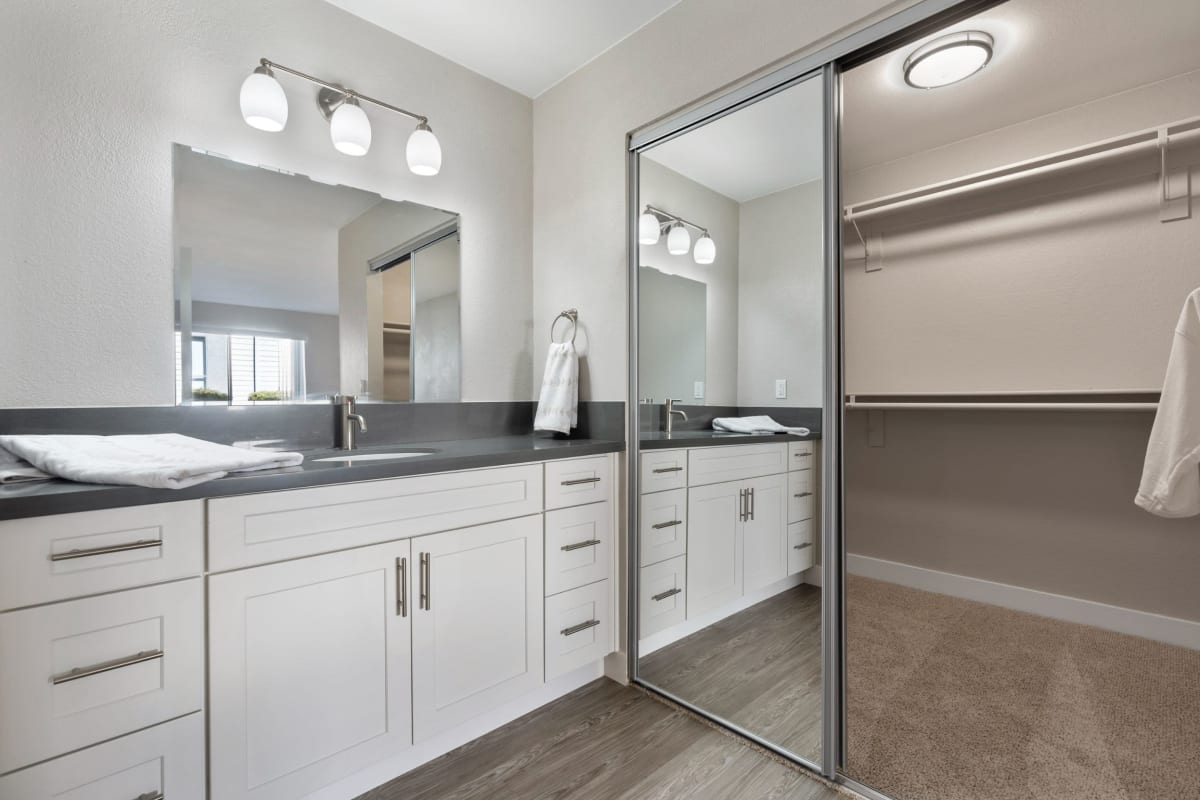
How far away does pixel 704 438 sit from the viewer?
191cm

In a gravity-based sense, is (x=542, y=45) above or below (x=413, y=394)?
above

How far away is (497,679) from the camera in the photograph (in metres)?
1.69

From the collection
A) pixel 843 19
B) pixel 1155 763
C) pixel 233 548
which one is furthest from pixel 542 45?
pixel 1155 763

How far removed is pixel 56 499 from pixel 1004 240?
89.0 inches

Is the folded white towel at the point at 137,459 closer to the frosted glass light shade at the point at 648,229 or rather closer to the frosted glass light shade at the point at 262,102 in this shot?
the frosted glass light shade at the point at 262,102

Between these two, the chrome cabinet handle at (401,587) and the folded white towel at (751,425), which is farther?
the folded white towel at (751,425)

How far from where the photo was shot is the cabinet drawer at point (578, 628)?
1863 millimetres

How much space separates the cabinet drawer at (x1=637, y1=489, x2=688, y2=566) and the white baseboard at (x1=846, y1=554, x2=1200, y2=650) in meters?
0.60

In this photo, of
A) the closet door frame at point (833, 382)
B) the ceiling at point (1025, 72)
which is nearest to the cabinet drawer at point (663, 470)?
the closet door frame at point (833, 382)

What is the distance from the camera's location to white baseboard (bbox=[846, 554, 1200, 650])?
1.26 metres

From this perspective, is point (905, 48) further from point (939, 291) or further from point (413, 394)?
point (413, 394)

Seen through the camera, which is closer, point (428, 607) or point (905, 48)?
point (905, 48)

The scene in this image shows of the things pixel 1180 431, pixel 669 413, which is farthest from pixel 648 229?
pixel 1180 431

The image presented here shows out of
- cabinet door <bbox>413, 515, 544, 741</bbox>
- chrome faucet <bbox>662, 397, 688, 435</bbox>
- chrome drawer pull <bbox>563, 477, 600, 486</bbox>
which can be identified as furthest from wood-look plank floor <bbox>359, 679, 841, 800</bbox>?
chrome faucet <bbox>662, 397, 688, 435</bbox>
